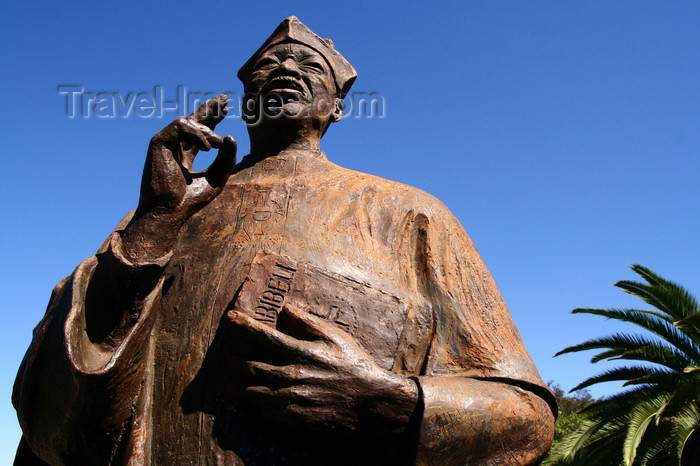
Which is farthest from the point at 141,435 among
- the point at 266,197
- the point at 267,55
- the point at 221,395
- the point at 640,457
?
the point at 640,457

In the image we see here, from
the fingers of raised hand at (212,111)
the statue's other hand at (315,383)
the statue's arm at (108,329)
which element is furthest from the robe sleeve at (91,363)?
the fingers of raised hand at (212,111)

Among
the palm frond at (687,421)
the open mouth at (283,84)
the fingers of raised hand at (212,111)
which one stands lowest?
the palm frond at (687,421)

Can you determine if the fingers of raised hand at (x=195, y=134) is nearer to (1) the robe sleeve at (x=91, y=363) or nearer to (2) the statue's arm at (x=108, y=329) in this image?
(2) the statue's arm at (x=108, y=329)

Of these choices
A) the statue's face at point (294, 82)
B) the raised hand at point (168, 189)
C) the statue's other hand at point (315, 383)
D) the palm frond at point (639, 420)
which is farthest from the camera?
the palm frond at point (639, 420)

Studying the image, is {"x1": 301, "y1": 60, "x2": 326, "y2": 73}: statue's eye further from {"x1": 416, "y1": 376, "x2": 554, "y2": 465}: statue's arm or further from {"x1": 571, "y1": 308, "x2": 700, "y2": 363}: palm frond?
{"x1": 571, "y1": 308, "x2": 700, "y2": 363}: palm frond

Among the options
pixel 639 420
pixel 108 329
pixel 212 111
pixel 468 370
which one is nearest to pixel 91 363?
pixel 108 329

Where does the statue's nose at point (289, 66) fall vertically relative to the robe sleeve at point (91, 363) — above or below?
above

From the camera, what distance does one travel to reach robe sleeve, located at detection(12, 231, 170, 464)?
309cm

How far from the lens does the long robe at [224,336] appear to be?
303 centimetres

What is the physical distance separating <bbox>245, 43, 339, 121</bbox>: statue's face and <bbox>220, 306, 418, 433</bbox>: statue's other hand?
175cm

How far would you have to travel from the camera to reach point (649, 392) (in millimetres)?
13125

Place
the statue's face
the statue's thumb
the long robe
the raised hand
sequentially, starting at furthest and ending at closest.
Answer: the statue's face, the statue's thumb, the raised hand, the long robe

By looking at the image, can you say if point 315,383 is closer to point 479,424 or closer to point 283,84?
point 479,424

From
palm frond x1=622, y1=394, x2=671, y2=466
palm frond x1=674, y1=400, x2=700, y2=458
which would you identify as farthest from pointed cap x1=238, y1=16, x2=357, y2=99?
palm frond x1=674, y1=400, x2=700, y2=458
